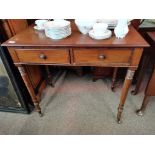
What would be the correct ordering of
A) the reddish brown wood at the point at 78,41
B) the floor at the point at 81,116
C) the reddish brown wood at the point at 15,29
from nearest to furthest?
the reddish brown wood at the point at 78,41 < the reddish brown wood at the point at 15,29 < the floor at the point at 81,116

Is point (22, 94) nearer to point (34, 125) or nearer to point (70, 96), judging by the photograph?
point (34, 125)

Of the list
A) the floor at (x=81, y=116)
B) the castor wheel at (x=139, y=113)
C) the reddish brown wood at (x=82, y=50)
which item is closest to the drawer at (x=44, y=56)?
the reddish brown wood at (x=82, y=50)

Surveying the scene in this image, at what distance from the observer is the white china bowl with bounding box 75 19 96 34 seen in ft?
2.93

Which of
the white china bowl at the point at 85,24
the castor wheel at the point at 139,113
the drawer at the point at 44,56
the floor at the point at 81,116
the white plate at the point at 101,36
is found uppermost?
the white china bowl at the point at 85,24

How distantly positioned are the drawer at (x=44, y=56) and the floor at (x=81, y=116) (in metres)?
0.61

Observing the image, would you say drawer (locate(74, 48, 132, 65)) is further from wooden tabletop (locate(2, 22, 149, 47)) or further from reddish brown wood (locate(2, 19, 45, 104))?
reddish brown wood (locate(2, 19, 45, 104))

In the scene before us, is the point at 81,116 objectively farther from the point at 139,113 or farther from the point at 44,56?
the point at 44,56

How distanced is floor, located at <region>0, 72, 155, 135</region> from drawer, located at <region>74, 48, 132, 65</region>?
1.98 feet

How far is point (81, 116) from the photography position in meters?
1.33

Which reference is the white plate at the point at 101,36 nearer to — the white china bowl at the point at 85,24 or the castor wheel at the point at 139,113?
the white china bowl at the point at 85,24

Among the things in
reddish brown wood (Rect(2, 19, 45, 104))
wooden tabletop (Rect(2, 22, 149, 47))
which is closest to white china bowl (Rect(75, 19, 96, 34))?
wooden tabletop (Rect(2, 22, 149, 47))

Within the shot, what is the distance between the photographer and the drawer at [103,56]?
2.78 feet
